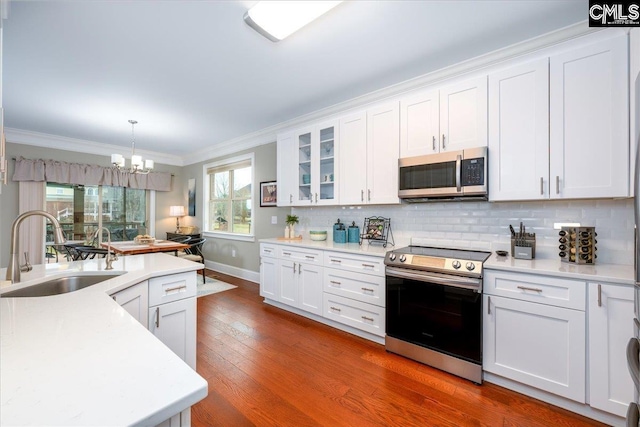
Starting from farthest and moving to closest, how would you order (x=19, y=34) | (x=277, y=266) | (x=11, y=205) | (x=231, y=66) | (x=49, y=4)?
(x=11, y=205)
(x=277, y=266)
(x=231, y=66)
(x=19, y=34)
(x=49, y=4)

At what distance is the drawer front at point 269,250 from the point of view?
11.6 ft

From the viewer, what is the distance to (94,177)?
17.1 feet

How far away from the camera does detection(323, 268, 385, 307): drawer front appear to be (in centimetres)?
257

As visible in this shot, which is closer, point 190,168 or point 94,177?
point 94,177

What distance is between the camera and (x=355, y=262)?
2746 millimetres

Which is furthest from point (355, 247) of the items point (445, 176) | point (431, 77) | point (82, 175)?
A: point (82, 175)

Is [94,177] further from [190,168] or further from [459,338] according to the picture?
[459,338]

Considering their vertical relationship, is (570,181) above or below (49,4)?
below

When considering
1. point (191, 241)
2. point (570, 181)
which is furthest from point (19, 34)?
point (570, 181)

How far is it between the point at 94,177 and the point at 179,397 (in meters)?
6.20

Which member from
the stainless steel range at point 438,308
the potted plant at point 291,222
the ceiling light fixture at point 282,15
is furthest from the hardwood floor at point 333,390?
the ceiling light fixture at point 282,15

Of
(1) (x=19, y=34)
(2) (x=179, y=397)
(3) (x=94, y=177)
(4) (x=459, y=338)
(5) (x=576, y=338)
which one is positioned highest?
(1) (x=19, y=34)

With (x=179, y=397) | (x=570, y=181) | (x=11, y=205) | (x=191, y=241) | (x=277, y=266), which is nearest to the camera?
(x=179, y=397)

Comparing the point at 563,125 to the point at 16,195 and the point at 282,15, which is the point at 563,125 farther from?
the point at 16,195
